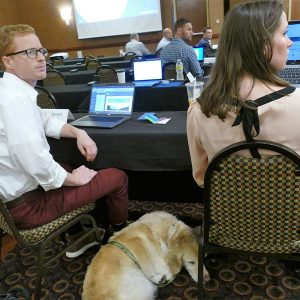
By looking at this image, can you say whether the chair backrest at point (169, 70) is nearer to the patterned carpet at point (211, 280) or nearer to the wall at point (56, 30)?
the patterned carpet at point (211, 280)

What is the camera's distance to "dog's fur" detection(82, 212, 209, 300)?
115 centimetres

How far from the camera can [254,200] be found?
0.95 meters

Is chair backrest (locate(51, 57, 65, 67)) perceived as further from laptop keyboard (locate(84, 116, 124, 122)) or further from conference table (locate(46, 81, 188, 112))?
laptop keyboard (locate(84, 116, 124, 122))

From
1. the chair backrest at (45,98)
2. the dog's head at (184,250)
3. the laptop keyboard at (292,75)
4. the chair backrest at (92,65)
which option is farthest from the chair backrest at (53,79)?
the dog's head at (184,250)

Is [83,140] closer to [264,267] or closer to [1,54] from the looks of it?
[1,54]

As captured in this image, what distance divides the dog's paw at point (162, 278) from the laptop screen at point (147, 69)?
8.21 ft

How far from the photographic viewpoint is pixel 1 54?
1367 mm

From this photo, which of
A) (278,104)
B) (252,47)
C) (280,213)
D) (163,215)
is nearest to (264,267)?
(163,215)

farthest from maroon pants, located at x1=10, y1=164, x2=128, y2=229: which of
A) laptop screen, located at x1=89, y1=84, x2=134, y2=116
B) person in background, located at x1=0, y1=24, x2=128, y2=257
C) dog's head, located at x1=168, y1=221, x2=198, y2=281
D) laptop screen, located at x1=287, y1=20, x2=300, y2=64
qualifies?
laptop screen, located at x1=287, y1=20, x2=300, y2=64

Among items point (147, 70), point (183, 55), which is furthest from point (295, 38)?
point (183, 55)

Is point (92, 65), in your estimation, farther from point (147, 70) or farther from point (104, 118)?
point (104, 118)

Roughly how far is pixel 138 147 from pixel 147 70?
2194 mm

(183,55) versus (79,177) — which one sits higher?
(183,55)

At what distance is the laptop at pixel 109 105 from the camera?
173cm
